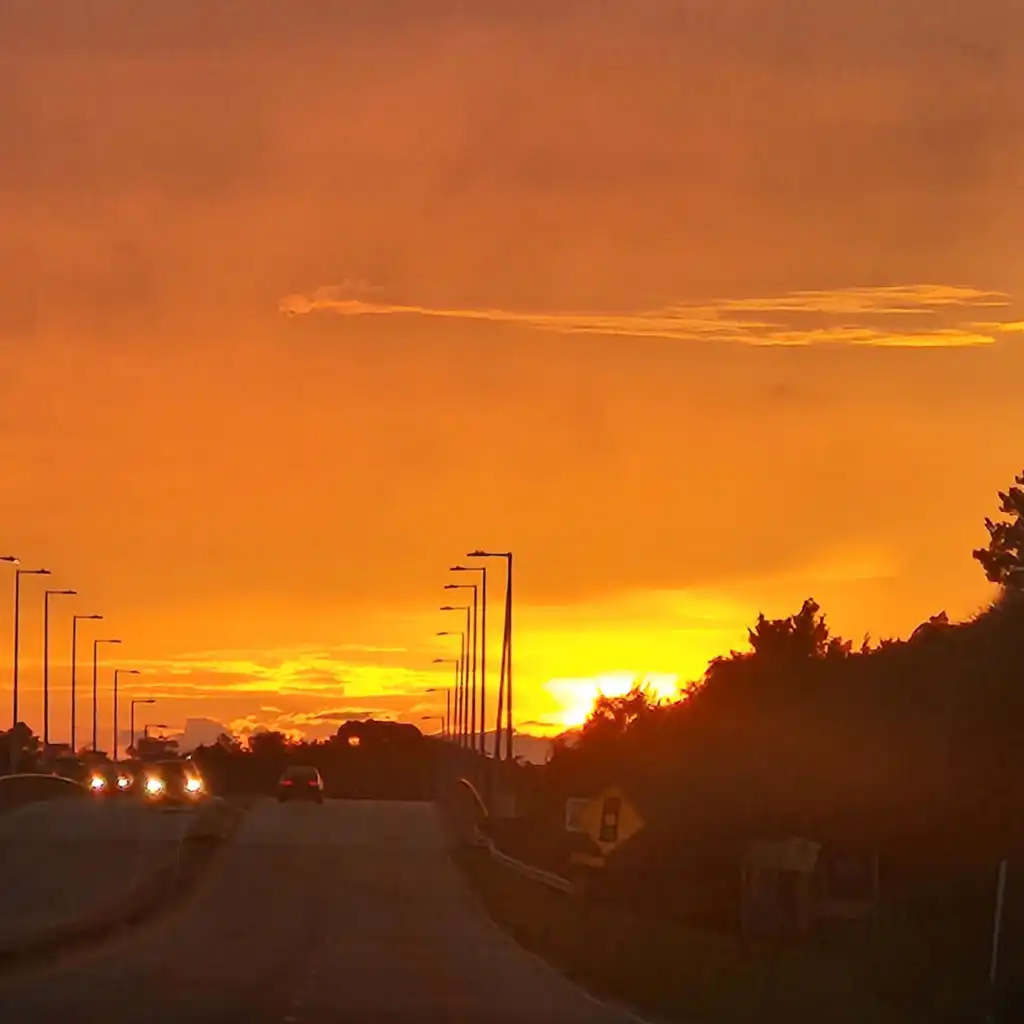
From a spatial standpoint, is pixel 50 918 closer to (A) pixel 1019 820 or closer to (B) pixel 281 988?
(B) pixel 281 988

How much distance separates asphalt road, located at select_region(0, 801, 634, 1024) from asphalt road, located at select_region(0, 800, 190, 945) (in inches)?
83.1

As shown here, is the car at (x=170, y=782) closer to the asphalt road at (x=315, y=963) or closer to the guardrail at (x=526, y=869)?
the guardrail at (x=526, y=869)

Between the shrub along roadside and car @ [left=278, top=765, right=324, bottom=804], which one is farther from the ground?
the shrub along roadside

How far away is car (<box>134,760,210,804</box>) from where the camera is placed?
348ft

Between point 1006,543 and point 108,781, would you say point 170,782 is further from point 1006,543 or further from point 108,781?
point 1006,543

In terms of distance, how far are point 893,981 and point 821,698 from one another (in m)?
22.6

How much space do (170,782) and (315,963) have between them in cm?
7681

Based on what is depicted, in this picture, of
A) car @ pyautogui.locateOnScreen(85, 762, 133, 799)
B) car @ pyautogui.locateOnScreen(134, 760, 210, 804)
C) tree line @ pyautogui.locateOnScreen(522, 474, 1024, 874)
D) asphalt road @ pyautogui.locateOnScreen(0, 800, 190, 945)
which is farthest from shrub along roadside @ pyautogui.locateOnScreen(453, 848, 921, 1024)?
car @ pyautogui.locateOnScreen(85, 762, 133, 799)

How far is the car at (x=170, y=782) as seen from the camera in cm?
10612

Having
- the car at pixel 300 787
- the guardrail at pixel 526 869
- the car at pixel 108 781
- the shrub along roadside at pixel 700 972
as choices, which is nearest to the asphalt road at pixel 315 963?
the shrub along roadside at pixel 700 972

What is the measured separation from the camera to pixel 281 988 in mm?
29266

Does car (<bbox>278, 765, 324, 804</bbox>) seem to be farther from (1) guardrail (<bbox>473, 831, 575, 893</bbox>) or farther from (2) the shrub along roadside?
(2) the shrub along roadside

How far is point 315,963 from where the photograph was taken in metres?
33.9

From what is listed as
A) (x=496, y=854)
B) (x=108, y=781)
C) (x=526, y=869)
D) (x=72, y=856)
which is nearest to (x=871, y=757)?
(x=526, y=869)
